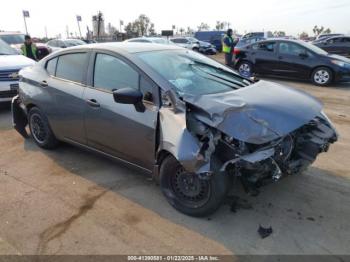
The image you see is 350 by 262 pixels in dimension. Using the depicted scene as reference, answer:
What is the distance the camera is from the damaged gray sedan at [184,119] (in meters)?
3.11

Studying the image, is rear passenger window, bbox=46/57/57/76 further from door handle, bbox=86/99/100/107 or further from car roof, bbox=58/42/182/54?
door handle, bbox=86/99/100/107

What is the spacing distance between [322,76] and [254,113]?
9.32 meters

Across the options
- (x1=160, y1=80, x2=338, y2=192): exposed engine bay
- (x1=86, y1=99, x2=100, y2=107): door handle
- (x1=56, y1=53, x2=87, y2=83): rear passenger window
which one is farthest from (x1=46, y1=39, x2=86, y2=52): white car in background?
(x1=160, y1=80, x2=338, y2=192): exposed engine bay

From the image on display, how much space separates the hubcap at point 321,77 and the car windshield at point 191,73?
7.90m

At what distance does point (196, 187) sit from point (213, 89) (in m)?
1.16

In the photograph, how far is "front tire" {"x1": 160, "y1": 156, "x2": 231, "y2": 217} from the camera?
10.6 ft

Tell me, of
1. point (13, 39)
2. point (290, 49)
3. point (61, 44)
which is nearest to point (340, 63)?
point (290, 49)

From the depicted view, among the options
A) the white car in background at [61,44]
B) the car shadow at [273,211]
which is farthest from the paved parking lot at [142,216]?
the white car in background at [61,44]

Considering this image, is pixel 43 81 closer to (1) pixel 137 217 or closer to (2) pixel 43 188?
(2) pixel 43 188

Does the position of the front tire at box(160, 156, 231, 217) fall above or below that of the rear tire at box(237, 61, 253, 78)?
above

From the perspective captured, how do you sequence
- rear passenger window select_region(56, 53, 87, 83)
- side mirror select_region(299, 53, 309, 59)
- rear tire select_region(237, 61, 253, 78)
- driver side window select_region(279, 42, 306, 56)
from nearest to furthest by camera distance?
rear passenger window select_region(56, 53, 87, 83), side mirror select_region(299, 53, 309, 59), driver side window select_region(279, 42, 306, 56), rear tire select_region(237, 61, 253, 78)

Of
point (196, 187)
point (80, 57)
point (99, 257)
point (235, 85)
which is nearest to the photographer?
point (99, 257)

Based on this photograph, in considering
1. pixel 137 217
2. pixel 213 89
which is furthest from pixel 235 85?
pixel 137 217

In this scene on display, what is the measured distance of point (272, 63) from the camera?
40.5ft
